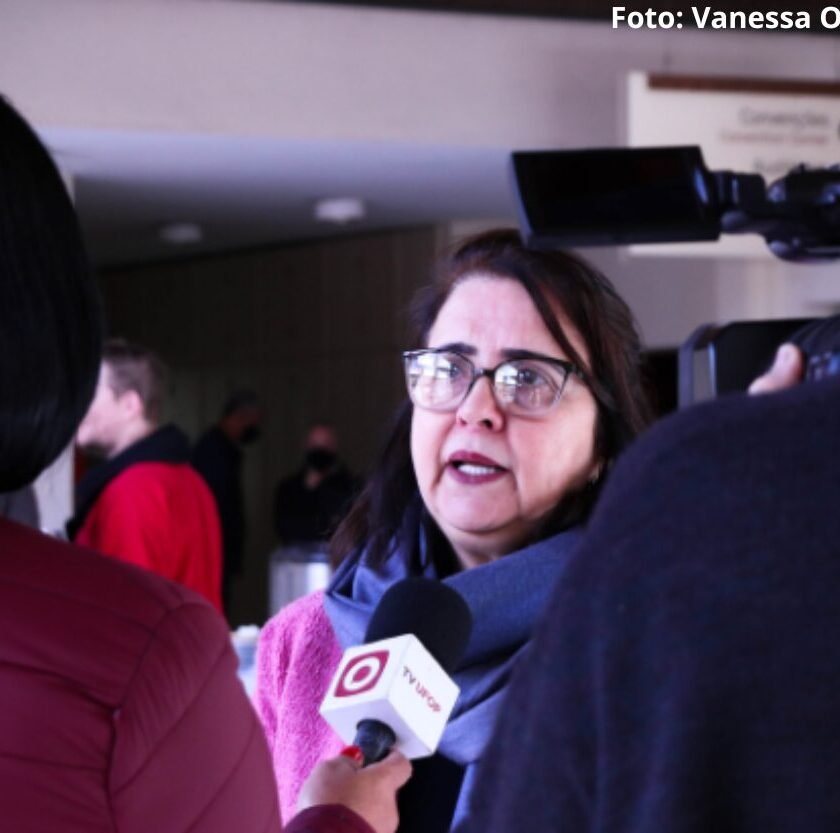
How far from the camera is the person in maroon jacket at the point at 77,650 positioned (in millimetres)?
931

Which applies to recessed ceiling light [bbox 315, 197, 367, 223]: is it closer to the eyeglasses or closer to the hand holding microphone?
the eyeglasses

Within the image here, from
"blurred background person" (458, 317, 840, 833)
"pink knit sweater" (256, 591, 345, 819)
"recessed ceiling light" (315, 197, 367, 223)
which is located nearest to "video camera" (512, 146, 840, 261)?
"blurred background person" (458, 317, 840, 833)

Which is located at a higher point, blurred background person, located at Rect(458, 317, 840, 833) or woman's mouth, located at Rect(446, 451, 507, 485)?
blurred background person, located at Rect(458, 317, 840, 833)

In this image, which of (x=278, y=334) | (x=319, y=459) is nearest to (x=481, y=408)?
(x=319, y=459)

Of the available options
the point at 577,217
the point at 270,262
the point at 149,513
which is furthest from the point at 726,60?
the point at 577,217

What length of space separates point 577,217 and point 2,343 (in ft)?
1.23

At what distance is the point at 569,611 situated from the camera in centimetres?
71

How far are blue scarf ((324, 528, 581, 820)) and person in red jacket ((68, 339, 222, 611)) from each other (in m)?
2.86

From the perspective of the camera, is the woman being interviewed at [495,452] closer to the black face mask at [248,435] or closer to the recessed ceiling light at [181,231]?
the black face mask at [248,435]

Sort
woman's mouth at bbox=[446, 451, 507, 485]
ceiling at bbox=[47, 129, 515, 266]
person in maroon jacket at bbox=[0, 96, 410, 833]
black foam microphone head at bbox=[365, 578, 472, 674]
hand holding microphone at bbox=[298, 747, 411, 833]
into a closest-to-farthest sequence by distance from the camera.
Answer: person in maroon jacket at bbox=[0, 96, 410, 833]
hand holding microphone at bbox=[298, 747, 411, 833]
black foam microphone head at bbox=[365, 578, 472, 674]
woman's mouth at bbox=[446, 451, 507, 485]
ceiling at bbox=[47, 129, 515, 266]

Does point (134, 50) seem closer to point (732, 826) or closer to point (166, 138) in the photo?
point (166, 138)

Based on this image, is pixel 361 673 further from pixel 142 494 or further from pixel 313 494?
pixel 313 494

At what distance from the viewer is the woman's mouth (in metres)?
1.70

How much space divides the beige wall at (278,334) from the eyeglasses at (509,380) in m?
7.16
